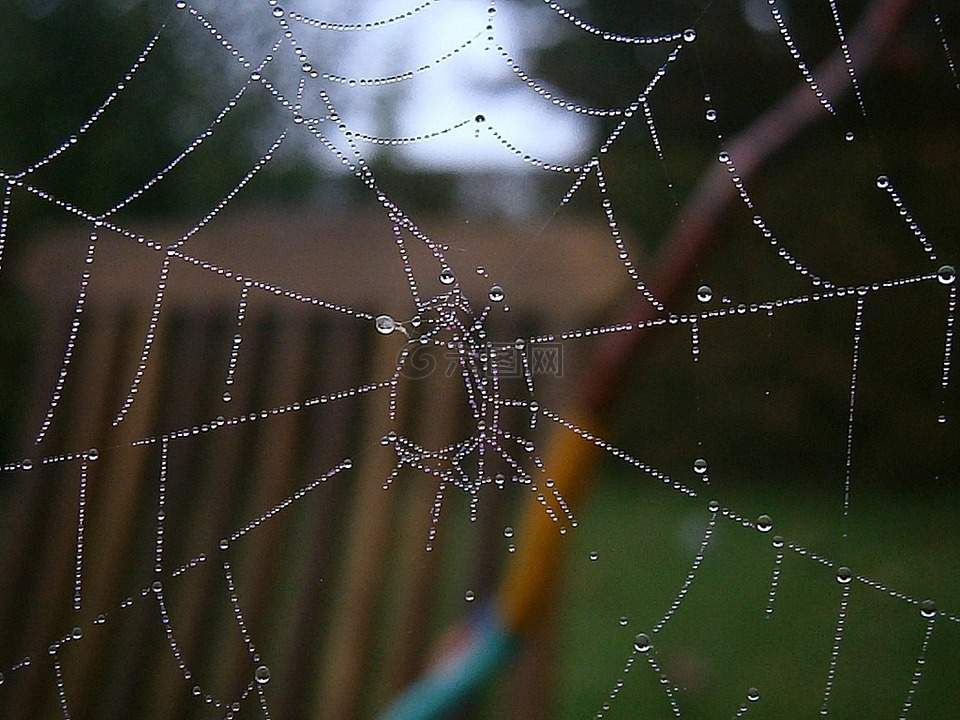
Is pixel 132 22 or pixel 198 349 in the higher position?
pixel 132 22

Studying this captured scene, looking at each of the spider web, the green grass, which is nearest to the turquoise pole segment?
the spider web

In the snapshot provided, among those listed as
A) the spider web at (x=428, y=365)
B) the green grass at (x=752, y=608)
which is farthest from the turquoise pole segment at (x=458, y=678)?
the green grass at (x=752, y=608)

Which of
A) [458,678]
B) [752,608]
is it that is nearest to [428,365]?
[458,678]

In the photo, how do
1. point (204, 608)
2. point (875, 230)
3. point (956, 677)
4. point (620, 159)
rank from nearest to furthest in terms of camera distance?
1. point (204, 608)
2. point (956, 677)
3. point (620, 159)
4. point (875, 230)

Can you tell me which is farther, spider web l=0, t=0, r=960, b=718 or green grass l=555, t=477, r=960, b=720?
green grass l=555, t=477, r=960, b=720

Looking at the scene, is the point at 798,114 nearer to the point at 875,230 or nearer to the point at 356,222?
the point at 356,222

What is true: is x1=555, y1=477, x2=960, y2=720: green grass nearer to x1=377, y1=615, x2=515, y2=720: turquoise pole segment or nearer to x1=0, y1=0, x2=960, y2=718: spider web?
x1=0, y1=0, x2=960, y2=718: spider web

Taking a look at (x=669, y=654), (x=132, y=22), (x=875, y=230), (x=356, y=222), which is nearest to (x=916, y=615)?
(x=669, y=654)

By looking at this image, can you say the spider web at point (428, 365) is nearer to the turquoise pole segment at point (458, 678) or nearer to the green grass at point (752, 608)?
the green grass at point (752, 608)
